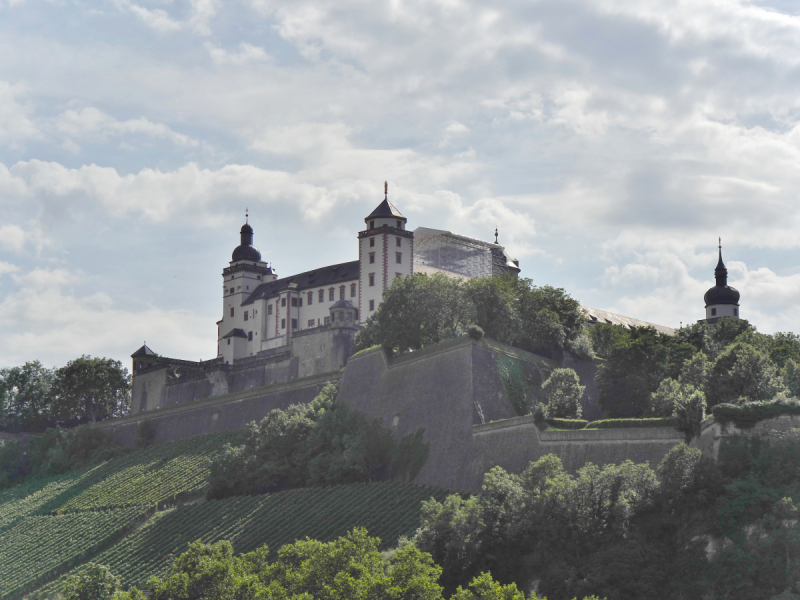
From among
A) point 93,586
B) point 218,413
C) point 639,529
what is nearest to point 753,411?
point 639,529

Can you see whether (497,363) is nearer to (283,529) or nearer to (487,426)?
(487,426)

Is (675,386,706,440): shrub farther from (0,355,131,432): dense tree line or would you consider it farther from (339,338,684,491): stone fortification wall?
(0,355,131,432): dense tree line

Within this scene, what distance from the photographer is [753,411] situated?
40.0m

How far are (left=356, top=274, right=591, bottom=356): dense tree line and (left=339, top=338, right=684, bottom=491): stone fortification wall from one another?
7.08ft

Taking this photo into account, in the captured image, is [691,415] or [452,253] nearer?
[691,415]

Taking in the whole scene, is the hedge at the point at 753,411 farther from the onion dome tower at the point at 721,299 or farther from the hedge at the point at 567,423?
the onion dome tower at the point at 721,299

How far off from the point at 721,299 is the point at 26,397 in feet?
202

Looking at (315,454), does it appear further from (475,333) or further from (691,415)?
(691,415)

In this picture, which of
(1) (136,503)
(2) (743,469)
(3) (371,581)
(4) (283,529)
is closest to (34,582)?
(1) (136,503)

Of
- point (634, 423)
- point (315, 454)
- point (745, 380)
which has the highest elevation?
point (745, 380)

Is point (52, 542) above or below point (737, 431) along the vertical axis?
below

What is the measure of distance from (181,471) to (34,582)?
493 inches

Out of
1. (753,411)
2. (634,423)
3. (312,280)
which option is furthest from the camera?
(312,280)

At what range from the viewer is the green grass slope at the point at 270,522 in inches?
1917
